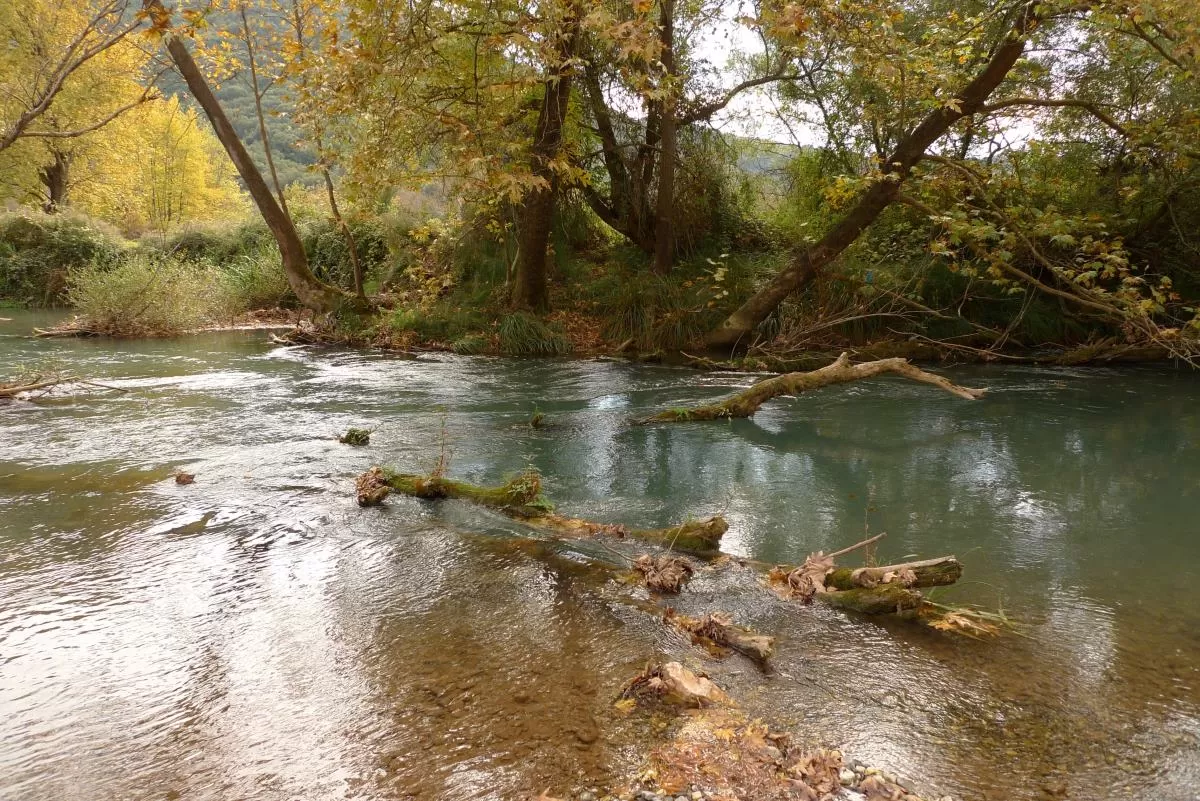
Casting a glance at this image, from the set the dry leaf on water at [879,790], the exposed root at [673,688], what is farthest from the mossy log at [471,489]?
the dry leaf on water at [879,790]

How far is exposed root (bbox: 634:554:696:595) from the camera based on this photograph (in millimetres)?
3979

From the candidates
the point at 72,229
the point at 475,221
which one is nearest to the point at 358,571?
the point at 475,221

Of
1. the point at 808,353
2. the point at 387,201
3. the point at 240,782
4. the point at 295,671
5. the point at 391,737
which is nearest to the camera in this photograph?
the point at 240,782

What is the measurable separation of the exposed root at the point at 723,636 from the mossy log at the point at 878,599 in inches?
22.8

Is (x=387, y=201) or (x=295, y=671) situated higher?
(x=387, y=201)

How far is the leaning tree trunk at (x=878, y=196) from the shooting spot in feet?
31.4

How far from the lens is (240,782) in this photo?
248 cm

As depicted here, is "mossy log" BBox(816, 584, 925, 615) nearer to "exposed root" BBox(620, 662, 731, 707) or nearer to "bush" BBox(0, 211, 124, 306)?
"exposed root" BBox(620, 662, 731, 707)

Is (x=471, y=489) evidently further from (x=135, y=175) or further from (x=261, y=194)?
(x=135, y=175)

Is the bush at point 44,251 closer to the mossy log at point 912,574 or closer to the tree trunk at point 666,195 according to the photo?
the tree trunk at point 666,195

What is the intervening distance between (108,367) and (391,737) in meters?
11.5

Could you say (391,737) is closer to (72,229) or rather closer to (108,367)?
(108,367)

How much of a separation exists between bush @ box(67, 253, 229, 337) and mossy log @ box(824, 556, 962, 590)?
15920 mm

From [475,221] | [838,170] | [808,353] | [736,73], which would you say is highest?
[736,73]
